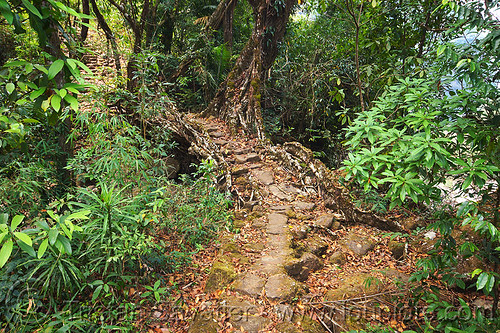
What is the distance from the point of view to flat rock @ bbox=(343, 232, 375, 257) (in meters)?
3.80

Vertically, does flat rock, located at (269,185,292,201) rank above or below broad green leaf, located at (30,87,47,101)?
below

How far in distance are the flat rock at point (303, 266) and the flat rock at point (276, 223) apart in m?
0.58

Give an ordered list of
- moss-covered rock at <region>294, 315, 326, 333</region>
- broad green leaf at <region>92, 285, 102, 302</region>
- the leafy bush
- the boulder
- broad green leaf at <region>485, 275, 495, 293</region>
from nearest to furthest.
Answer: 1. broad green leaf at <region>485, 275, 495, 293</region>
2. the leafy bush
3. broad green leaf at <region>92, 285, 102, 302</region>
4. moss-covered rock at <region>294, 315, 326, 333</region>
5. the boulder

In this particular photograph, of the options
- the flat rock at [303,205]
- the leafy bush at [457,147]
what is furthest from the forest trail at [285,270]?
the leafy bush at [457,147]

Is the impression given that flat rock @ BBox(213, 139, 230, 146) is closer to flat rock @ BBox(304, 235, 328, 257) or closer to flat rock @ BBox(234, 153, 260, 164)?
flat rock @ BBox(234, 153, 260, 164)

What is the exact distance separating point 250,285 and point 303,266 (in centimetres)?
72

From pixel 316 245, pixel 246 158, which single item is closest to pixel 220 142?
pixel 246 158

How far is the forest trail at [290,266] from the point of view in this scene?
264cm

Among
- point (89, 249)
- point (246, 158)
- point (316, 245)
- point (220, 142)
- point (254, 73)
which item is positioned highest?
point (254, 73)

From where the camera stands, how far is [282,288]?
9.54 ft

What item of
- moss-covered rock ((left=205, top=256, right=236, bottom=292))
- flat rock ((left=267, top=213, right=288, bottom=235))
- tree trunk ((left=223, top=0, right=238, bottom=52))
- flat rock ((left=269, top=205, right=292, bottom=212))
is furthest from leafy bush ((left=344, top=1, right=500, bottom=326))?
tree trunk ((left=223, top=0, right=238, bottom=52))

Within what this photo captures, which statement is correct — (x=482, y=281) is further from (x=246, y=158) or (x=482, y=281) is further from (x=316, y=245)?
(x=246, y=158)

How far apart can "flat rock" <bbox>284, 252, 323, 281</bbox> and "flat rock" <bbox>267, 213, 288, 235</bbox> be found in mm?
576

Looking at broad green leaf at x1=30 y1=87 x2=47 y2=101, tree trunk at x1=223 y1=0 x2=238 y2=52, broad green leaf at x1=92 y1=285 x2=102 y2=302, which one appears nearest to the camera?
broad green leaf at x1=30 y1=87 x2=47 y2=101
